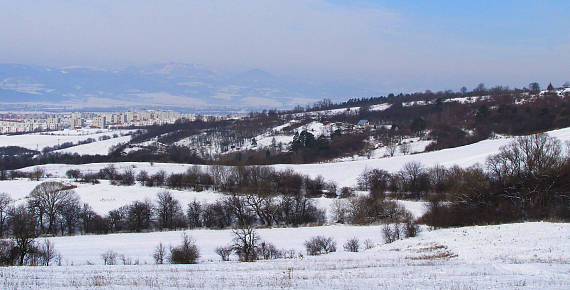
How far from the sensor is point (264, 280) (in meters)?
12.9

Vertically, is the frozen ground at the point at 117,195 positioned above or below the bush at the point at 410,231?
above

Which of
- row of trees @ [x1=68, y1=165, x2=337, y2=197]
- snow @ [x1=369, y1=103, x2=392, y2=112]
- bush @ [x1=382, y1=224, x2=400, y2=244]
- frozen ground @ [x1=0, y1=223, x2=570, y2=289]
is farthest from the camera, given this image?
snow @ [x1=369, y1=103, x2=392, y2=112]

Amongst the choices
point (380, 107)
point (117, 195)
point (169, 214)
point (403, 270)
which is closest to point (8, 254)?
point (169, 214)

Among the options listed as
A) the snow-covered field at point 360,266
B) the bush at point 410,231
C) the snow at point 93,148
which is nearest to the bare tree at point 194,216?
the snow-covered field at point 360,266

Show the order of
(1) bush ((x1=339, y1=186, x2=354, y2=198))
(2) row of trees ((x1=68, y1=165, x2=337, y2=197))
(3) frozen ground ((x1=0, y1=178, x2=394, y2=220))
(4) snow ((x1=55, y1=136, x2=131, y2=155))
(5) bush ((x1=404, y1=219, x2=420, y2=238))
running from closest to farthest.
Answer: (5) bush ((x1=404, y1=219, x2=420, y2=238)), (3) frozen ground ((x1=0, y1=178, x2=394, y2=220)), (1) bush ((x1=339, y1=186, x2=354, y2=198)), (2) row of trees ((x1=68, y1=165, x2=337, y2=197)), (4) snow ((x1=55, y1=136, x2=131, y2=155))

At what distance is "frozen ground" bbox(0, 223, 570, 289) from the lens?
1172 cm

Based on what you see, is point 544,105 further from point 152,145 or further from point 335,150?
point 152,145

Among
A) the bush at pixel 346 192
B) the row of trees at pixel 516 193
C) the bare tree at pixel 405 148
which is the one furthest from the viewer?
the bare tree at pixel 405 148

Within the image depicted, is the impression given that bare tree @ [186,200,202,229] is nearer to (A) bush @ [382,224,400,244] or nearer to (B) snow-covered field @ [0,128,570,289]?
(B) snow-covered field @ [0,128,570,289]

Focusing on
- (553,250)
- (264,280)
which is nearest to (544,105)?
(553,250)

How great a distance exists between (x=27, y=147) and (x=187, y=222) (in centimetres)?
11920

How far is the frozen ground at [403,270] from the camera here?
1172cm

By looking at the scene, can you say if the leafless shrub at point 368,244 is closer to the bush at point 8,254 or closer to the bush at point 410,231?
the bush at point 410,231

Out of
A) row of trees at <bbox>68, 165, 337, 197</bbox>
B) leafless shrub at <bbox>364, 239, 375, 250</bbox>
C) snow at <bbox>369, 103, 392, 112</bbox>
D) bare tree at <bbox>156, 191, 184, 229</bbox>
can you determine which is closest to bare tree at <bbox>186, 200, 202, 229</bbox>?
bare tree at <bbox>156, 191, 184, 229</bbox>
